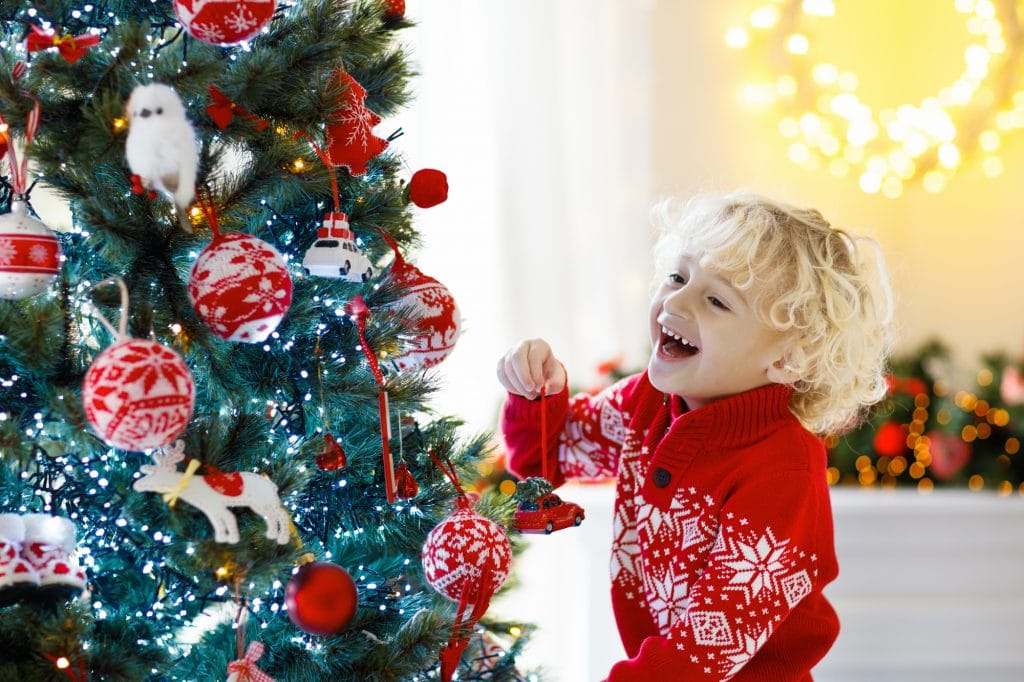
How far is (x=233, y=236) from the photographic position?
2.49 ft

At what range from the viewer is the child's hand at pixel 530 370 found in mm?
1114

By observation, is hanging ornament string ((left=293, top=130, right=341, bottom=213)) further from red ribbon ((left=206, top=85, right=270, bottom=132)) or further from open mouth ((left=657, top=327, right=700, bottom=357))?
open mouth ((left=657, top=327, right=700, bottom=357))

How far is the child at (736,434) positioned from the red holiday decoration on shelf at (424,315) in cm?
20

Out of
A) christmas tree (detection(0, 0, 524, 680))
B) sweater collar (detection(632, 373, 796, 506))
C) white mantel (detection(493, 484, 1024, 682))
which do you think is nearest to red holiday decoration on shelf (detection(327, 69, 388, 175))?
christmas tree (detection(0, 0, 524, 680))

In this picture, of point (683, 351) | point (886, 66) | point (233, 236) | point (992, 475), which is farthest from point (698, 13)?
point (233, 236)

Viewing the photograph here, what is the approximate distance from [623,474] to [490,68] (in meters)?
1.33

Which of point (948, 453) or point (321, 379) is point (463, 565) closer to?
point (321, 379)

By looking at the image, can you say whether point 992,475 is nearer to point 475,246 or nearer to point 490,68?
point 475,246

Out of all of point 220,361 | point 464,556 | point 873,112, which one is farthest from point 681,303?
point 873,112

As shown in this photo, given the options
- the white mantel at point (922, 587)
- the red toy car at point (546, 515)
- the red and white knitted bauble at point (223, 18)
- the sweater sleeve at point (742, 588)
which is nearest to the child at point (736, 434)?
the sweater sleeve at point (742, 588)

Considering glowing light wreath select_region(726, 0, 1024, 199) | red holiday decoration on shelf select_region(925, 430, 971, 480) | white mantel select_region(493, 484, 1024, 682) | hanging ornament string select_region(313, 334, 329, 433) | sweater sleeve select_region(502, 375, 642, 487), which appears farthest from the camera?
glowing light wreath select_region(726, 0, 1024, 199)

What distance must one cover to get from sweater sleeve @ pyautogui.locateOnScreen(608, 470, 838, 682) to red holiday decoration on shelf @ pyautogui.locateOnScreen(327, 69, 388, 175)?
53 centimetres

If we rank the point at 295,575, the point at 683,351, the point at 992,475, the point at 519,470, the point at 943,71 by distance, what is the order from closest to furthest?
1. the point at 295,575
2. the point at 683,351
3. the point at 519,470
4. the point at 992,475
5. the point at 943,71

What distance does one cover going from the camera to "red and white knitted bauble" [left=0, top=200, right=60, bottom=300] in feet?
2.34
